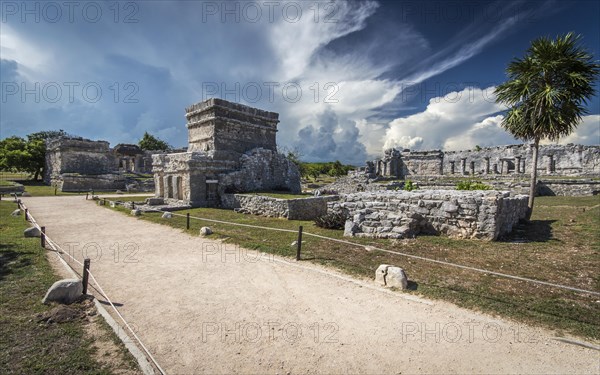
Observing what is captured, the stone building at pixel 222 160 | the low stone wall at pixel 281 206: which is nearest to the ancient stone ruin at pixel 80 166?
the stone building at pixel 222 160

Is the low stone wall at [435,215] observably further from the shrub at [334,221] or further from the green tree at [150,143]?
the green tree at [150,143]

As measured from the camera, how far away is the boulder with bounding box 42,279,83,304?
4.85 meters

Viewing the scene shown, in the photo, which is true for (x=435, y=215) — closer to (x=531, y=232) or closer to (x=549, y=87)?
(x=531, y=232)

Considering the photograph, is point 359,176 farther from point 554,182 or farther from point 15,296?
point 15,296

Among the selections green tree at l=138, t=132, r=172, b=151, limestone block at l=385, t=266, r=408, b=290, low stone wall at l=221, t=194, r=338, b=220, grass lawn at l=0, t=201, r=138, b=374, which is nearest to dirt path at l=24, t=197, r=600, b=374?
limestone block at l=385, t=266, r=408, b=290

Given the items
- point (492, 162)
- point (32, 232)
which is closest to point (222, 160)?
point (32, 232)

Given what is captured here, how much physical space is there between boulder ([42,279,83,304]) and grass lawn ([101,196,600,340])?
4430mm

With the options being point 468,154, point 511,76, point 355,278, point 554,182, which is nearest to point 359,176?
point 468,154

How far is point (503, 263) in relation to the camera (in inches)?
259

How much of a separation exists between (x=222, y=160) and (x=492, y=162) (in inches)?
1369

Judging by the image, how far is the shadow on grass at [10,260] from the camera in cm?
620

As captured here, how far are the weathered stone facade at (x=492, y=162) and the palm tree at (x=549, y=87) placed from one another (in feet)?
67.5

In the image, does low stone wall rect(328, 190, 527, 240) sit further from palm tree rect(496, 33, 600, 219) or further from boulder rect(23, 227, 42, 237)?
boulder rect(23, 227, 42, 237)

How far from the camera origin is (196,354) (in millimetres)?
3752
